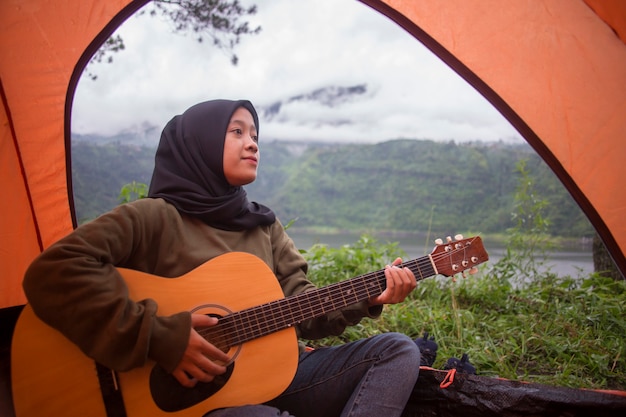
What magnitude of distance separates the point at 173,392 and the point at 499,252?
2.91m

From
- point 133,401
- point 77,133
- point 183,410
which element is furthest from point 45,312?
point 77,133

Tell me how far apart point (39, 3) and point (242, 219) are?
136cm

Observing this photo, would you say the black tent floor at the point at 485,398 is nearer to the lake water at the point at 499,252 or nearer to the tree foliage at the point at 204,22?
→ the lake water at the point at 499,252

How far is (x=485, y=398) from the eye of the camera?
183 cm

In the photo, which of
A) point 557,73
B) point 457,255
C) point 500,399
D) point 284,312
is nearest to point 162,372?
point 284,312

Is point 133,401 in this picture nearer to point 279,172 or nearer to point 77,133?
point 77,133

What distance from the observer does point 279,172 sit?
5355 millimetres

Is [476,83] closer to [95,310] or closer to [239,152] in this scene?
[239,152]

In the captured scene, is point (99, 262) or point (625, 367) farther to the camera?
point (625, 367)

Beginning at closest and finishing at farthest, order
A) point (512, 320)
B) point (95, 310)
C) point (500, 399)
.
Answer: point (95, 310) → point (500, 399) → point (512, 320)

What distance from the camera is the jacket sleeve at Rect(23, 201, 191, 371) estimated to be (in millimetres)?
1410

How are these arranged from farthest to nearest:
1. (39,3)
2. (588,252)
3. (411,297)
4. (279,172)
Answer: (279,172) < (588,252) < (411,297) < (39,3)

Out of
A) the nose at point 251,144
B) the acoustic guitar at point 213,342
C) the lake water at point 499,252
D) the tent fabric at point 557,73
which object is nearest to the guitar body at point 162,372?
the acoustic guitar at point 213,342

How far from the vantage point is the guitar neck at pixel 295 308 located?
63.2 inches
